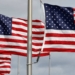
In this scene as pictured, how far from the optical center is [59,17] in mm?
21625

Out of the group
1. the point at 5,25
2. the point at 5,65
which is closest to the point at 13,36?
the point at 5,25

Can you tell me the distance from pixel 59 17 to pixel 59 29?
60cm

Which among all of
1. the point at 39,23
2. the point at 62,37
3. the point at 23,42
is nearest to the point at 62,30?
the point at 62,37

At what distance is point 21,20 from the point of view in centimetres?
2522

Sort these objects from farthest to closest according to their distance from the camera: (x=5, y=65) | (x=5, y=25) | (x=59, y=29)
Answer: (x=5, y=65) → (x=5, y=25) → (x=59, y=29)

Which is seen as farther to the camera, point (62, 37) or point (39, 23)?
point (39, 23)

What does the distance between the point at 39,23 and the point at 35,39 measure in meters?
1.28

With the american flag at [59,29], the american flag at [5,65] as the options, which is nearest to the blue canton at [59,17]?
the american flag at [59,29]

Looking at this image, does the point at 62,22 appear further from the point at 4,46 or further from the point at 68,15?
the point at 4,46

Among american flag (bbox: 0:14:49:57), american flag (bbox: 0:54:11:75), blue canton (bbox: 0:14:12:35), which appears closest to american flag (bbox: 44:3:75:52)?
american flag (bbox: 0:14:49:57)

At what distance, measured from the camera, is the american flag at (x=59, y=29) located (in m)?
21.0

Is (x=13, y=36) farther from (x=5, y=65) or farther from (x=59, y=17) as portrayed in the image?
(x=5, y=65)

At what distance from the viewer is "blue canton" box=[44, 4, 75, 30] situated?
841 inches

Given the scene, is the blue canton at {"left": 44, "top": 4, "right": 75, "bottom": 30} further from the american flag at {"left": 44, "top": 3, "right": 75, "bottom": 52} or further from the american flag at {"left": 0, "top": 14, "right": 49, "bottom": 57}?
the american flag at {"left": 0, "top": 14, "right": 49, "bottom": 57}
